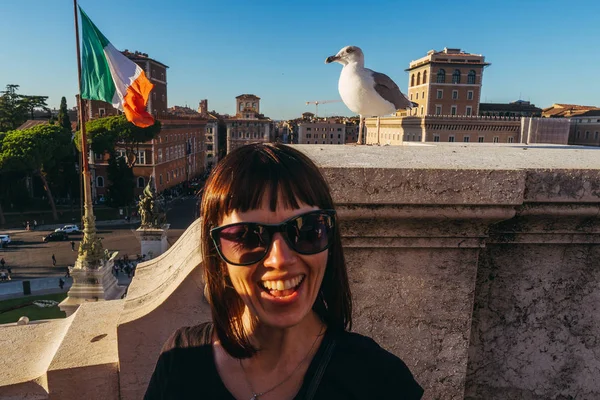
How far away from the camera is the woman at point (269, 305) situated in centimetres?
96

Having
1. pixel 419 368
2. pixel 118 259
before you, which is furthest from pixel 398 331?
pixel 118 259

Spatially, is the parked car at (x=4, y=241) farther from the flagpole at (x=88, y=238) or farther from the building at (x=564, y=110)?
the building at (x=564, y=110)

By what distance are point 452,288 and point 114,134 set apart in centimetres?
3068

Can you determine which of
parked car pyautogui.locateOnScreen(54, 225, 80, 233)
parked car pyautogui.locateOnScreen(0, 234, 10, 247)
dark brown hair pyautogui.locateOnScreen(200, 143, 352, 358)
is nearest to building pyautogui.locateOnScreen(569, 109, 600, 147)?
parked car pyautogui.locateOnScreen(54, 225, 80, 233)

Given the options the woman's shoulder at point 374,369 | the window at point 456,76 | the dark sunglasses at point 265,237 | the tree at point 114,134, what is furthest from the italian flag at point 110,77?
the window at point 456,76

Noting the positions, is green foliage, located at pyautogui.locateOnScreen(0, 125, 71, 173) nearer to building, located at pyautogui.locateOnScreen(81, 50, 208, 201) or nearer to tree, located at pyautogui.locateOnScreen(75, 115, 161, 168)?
tree, located at pyautogui.locateOnScreen(75, 115, 161, 168)

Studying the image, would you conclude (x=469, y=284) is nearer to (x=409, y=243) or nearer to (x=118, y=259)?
(x=409, y=243)

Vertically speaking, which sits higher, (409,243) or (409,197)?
(409,197)

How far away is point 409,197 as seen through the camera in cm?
129

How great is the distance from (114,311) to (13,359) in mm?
391

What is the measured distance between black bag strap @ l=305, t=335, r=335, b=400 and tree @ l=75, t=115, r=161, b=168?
28672mm

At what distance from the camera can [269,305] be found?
0.98 m

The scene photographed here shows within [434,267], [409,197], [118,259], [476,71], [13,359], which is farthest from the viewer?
[476,71]

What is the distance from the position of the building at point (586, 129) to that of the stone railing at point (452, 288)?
46.8 metres
